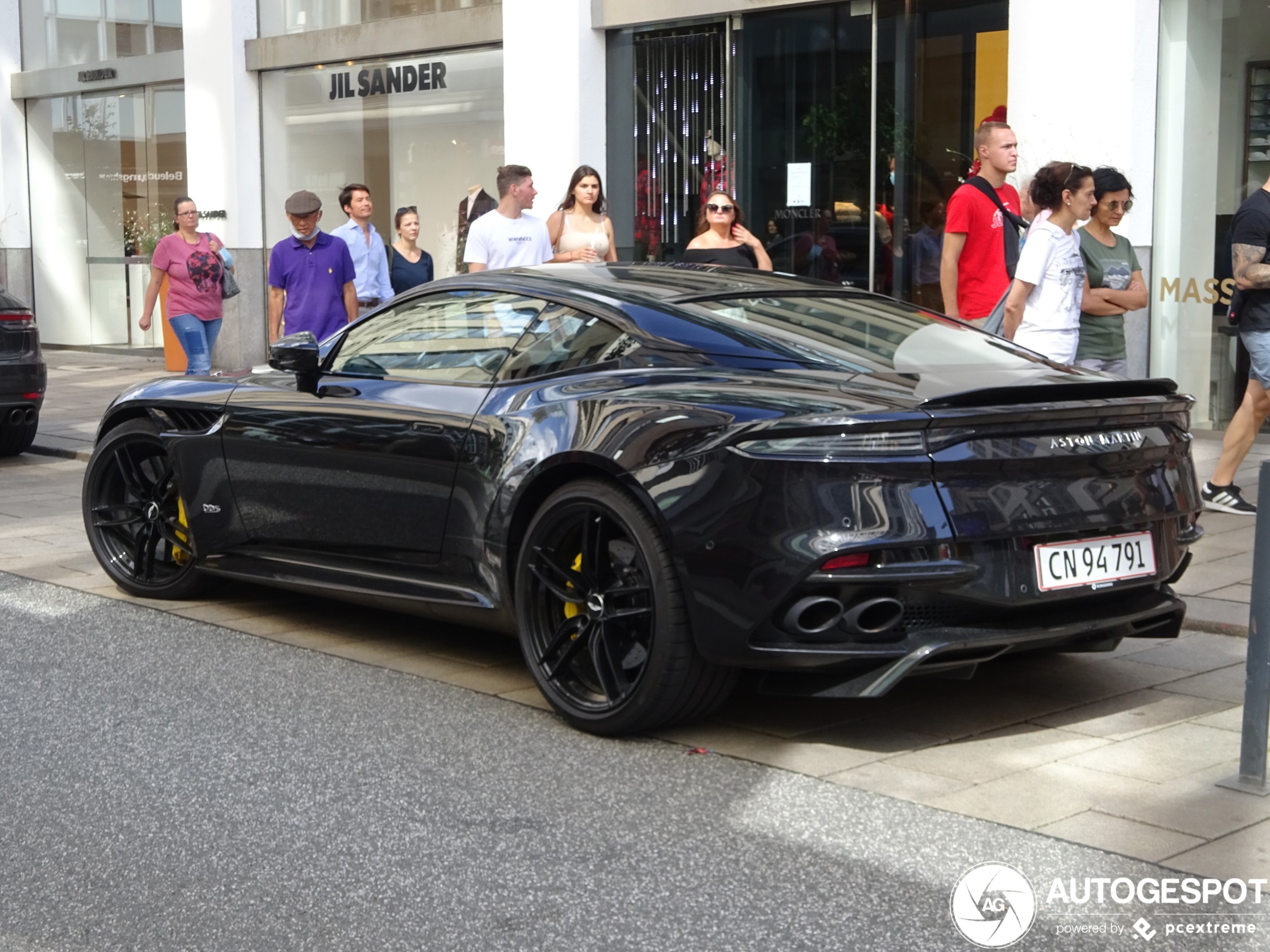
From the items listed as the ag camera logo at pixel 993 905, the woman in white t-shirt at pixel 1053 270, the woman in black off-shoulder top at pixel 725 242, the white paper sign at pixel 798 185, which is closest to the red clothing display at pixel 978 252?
the woman in white t-shirt at pixel 1053 270

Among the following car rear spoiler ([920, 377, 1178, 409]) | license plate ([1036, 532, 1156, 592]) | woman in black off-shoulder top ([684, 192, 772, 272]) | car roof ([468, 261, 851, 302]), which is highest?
woman in black off-shoulder top ([684, 192, 772, 272])

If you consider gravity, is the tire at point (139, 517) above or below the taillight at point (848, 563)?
below

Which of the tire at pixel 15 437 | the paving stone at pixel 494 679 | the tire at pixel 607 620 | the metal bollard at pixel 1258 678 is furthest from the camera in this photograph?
the tire at pixel 15 437

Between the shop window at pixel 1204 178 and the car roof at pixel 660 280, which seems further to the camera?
the shop window at pixel 1204 178

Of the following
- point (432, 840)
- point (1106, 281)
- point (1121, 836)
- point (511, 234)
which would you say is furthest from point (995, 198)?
point (432, 840)

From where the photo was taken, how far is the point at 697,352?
509cm

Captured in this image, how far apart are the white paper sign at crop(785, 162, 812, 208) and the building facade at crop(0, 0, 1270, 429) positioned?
0.02m

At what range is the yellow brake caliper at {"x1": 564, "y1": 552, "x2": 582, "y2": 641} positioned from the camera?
502 cm

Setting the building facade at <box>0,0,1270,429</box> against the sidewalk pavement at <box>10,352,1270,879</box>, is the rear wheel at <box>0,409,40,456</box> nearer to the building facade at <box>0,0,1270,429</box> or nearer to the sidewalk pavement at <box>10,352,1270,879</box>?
the building facade at <box>0,0,1270,429</box>

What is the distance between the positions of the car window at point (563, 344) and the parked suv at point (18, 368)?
7.47 metres

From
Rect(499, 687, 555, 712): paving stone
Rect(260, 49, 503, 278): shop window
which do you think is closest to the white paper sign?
Rect(260, 49, 503, 278): shop window

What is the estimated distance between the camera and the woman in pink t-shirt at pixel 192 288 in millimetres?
12016

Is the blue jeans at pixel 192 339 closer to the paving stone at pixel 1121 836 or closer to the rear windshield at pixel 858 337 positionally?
the rear windshield at pixel 858 337

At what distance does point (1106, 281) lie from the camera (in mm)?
8102
